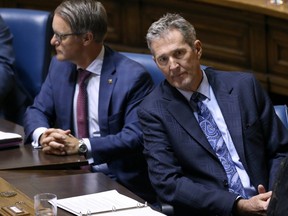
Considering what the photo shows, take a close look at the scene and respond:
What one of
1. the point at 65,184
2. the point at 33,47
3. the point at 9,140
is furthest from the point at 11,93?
the point at 65,184

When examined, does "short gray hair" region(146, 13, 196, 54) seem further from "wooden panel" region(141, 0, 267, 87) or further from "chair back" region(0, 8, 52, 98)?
"wooden panel" region(141, 0, 267, 87)

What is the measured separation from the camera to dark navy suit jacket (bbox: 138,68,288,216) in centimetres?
302

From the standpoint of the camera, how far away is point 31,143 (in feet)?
11.5

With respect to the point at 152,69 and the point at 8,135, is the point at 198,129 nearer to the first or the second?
the point at 152,69

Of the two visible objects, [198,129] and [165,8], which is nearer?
[198,129]

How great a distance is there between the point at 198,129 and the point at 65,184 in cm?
54

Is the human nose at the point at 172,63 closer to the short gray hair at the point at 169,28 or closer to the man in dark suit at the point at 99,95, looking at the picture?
the short gray hair at the point at 169,28

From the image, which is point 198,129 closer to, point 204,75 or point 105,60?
point 204,75

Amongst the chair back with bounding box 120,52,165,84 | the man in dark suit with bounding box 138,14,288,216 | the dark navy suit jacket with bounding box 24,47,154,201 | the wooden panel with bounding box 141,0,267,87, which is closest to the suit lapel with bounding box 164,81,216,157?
the man in dark suit with bounding box 138,14,288,216

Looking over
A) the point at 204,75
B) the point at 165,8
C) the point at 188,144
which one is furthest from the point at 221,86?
the point at 165,8

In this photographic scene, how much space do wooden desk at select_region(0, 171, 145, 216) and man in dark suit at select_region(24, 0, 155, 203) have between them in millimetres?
381

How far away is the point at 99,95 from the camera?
3580 mm

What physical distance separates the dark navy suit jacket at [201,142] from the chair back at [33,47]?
1305 millimetres

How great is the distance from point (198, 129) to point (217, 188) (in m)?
0.23
